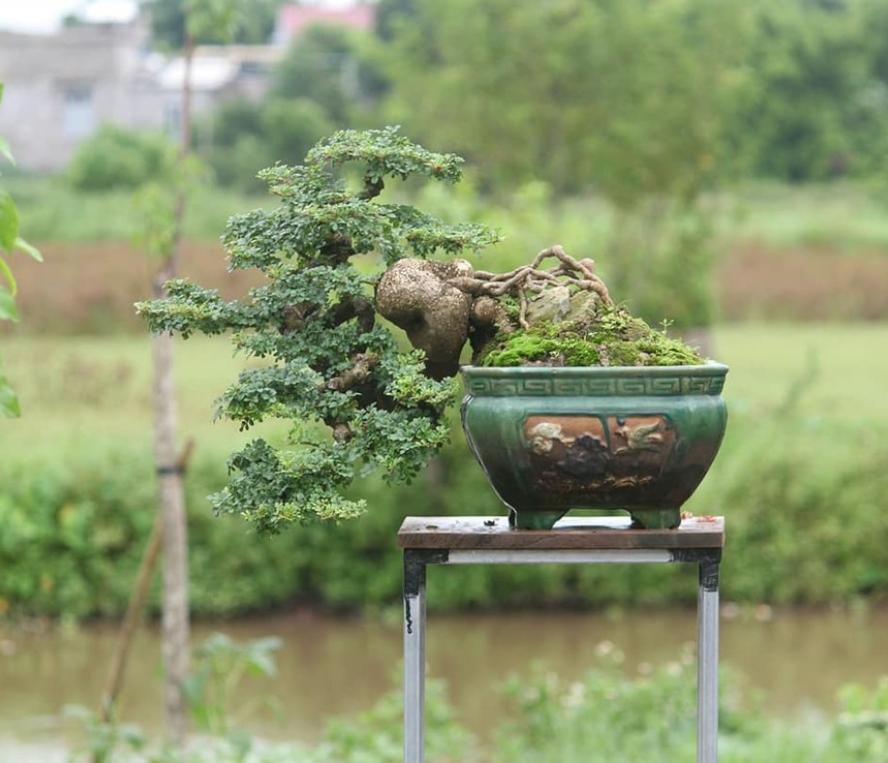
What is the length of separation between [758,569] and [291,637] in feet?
7.76

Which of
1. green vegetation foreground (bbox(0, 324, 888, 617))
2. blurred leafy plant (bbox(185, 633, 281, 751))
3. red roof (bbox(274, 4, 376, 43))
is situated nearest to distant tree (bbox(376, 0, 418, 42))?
red roof (bbox(274, 4, 376, 43))

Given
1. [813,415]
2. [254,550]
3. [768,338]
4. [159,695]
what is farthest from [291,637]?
[768,338]

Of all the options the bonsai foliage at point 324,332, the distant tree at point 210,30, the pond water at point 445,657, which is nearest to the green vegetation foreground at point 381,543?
the pond water at point 445,657

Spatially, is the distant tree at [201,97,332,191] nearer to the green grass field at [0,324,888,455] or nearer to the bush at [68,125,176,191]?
the bush at [68,125,176,191]

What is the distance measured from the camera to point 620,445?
2.08 m

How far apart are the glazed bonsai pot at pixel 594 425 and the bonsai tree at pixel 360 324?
6 centimetres

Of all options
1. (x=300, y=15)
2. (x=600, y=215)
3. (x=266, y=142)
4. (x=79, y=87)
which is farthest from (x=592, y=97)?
(x=300, y=15)

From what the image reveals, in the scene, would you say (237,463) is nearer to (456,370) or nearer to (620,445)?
(456,370)

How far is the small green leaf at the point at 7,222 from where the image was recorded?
2141 mm

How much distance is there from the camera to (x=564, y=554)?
83.4 inches

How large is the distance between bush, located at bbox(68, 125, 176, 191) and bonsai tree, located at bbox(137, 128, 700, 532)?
18.2 metres

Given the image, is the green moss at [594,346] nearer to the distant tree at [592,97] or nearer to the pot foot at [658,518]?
the pot foot at [658,518]

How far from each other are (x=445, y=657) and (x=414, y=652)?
5414 mm

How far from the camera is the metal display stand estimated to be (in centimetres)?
211
